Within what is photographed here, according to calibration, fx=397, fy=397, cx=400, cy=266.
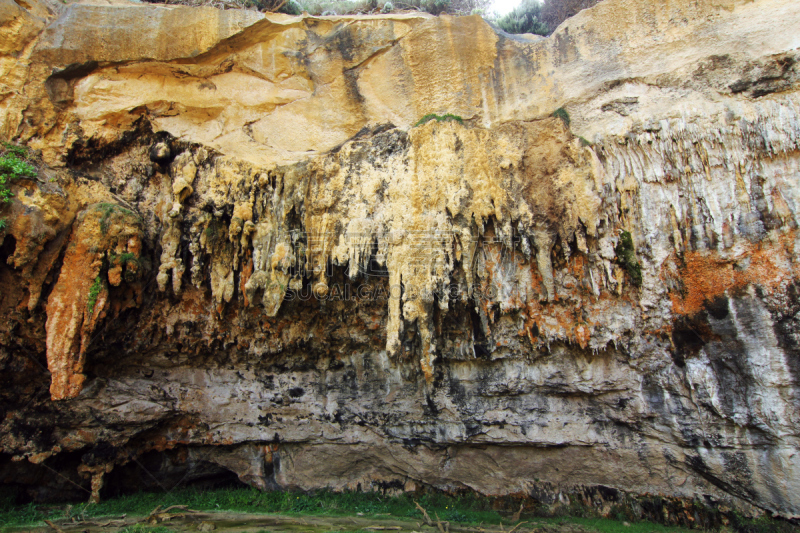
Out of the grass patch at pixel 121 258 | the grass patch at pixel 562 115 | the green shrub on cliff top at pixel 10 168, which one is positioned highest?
the grass patch at pixel 562 115

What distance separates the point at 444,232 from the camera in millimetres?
8000

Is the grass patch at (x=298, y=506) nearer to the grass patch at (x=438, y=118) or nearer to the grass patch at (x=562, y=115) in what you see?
the grass patch at (x=562, y=115)

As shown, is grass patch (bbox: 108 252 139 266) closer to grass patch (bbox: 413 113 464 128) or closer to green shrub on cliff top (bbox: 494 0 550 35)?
grass patch (bbox: 413 113 464 128)

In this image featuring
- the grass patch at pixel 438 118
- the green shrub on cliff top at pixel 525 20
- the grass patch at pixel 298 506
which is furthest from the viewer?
the green shrub on cliff top at pixel 525 20

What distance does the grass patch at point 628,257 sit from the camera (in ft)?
24.5

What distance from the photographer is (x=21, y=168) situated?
7594mm

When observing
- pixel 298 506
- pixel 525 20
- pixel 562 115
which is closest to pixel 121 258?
pixel 298 506

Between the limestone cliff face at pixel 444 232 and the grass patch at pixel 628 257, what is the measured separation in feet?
0.14

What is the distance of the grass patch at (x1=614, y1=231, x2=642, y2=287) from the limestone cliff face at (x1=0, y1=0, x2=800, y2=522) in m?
0.04

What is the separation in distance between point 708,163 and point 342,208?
6.73m

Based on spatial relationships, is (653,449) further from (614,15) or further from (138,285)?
(138,285)

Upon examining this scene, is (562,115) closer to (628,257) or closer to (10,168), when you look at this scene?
(628,257)

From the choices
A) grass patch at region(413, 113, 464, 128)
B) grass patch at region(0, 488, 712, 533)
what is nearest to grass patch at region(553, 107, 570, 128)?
grass patch at region(413, 113, 464, 128)

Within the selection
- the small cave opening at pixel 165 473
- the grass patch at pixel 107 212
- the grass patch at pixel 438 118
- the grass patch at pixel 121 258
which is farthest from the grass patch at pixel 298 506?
the grass patch at pixel 438 118
